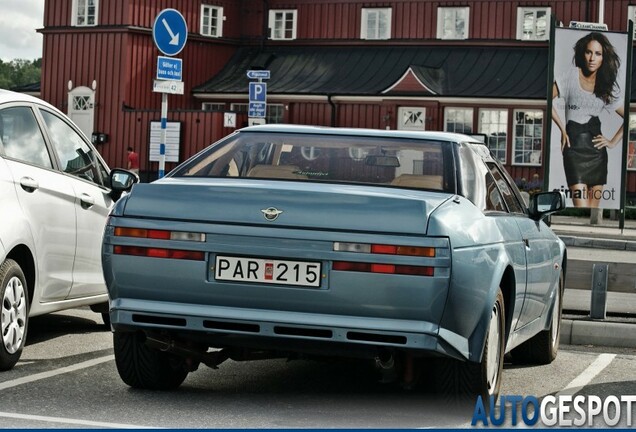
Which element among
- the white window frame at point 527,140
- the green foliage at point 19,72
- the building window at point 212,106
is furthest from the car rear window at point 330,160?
the green foliage at point 19,72

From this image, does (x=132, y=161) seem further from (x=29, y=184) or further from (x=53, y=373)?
(x=53, y=373)

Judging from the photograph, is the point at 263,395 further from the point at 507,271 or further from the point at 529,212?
the point at 529,212

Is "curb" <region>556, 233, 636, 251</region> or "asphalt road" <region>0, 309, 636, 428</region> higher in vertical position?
"asphalt road" <region>0, 309, 636, 428</region>

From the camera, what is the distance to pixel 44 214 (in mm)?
8516

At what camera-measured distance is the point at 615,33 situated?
25.8 m

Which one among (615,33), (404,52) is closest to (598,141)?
(615,33)

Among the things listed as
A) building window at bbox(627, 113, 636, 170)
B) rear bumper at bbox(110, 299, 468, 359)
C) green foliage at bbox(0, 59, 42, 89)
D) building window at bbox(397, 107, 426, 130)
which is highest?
green foliage at bbox(0, 59, 42, 89)

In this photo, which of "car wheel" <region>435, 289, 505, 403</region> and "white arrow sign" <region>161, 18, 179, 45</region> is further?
"white arrow sign" <region>161, 18, 179, 45</region>

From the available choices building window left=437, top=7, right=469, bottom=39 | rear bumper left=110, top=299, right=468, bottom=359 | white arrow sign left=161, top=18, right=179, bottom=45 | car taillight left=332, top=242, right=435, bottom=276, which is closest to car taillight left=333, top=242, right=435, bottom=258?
car taillight left=332, top=242, right=435, bottom=276

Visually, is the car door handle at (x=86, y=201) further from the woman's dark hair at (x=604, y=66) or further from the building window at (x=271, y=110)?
the building window at (x=271, y=110)

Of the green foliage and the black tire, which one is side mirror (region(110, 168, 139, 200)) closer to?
the black tire

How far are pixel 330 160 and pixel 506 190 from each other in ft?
4.81

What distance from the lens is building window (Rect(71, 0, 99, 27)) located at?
49.0 m

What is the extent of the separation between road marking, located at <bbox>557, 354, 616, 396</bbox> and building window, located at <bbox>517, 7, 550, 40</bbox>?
39431mm
